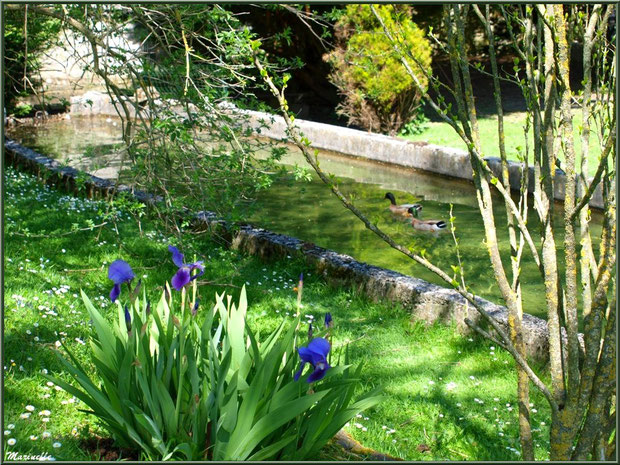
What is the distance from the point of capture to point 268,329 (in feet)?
17.2

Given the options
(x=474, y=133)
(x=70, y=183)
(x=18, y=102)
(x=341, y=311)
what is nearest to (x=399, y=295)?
(x=341, y=311)

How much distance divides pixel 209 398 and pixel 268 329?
2381 mm

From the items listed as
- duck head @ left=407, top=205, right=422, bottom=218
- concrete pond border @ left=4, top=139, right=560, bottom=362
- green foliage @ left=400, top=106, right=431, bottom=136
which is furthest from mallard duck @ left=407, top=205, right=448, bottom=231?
green foliage @ left=400, top=106, right=431, bottom=136

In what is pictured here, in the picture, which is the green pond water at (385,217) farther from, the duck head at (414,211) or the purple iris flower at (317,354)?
the purple iris flower at (317,354)

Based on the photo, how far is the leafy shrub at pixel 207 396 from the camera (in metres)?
2.79

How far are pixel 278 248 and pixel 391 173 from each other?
6.73 metres

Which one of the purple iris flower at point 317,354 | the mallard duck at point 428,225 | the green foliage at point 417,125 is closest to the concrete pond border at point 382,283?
the mallard duck at point 428,225

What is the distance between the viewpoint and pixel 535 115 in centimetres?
280

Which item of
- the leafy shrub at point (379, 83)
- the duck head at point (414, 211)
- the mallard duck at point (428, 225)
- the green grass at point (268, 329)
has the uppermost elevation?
the leafy shrub at point (379, 83)

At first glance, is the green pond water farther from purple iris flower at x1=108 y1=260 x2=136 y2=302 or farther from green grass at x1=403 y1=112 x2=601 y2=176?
purple iris flower at x1=108 y1=260 x2=136 y2=302

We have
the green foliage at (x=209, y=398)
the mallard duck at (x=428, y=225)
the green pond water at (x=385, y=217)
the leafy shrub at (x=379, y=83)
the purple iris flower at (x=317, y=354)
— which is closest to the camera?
the purple iris flower at (x=317, y=354)

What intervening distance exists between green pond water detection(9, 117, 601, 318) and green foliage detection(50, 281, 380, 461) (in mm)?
2692

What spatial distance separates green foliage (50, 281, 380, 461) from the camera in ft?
9.16

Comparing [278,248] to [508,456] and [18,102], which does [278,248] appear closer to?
[508,456]
